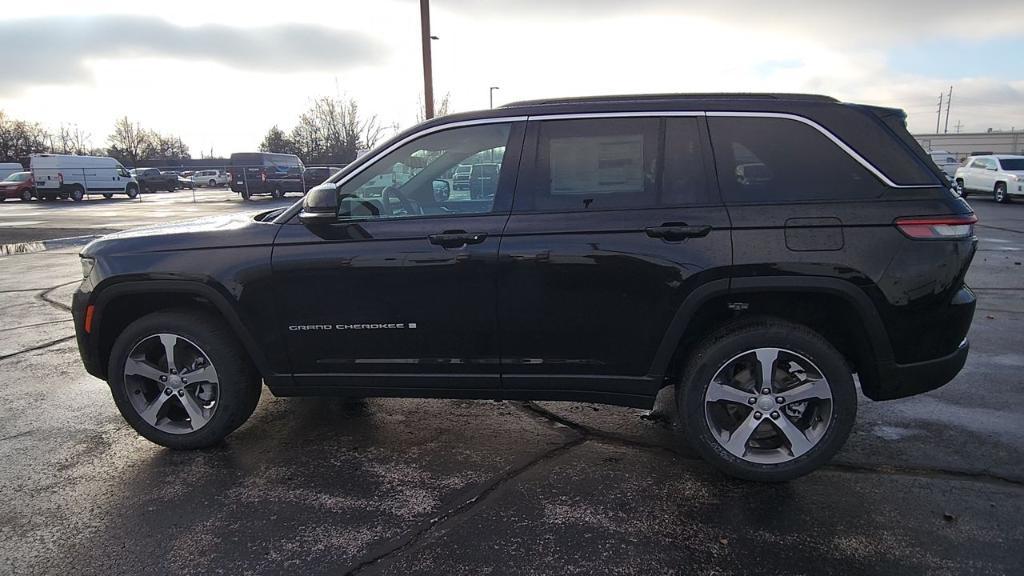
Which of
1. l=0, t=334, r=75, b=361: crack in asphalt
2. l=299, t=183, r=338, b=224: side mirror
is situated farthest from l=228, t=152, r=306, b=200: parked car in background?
Result: l=299, t=183, r=338, b=224: side mirror

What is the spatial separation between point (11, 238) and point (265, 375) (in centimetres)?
1636

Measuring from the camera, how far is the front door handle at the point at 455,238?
3.17 metres

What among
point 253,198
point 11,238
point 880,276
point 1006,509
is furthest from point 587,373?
point 253,198

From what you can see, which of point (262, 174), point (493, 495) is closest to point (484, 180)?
point (493, 495)

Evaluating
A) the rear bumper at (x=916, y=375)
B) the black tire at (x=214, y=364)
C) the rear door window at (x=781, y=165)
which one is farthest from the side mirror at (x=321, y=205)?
the rear bumper at (x=916, y=375)

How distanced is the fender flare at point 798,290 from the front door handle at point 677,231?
25 cm

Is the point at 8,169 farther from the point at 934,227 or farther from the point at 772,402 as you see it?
the point at 934,227

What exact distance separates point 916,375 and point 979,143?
7970 centimetres

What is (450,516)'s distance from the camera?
2.96 meters

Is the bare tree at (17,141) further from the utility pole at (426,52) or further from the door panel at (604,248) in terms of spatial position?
the door panel at (604,248)

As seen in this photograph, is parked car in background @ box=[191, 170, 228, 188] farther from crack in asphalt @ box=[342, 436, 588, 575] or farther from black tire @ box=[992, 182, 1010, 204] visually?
crack in asphalt @ box=[342, 436, 588, 575]

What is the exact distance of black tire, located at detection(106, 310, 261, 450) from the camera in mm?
3498

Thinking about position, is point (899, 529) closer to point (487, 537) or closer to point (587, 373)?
point (587, 373)

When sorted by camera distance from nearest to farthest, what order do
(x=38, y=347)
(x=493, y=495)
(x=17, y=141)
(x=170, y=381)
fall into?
1. (x=493, y=495)
2. (x=170, y=381)
3. (x=38, y=347)
4. (x=17, y=141)
